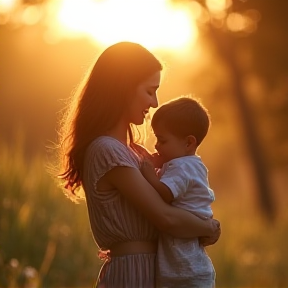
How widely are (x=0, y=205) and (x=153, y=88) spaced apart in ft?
15.0

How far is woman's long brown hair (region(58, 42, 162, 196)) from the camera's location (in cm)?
430

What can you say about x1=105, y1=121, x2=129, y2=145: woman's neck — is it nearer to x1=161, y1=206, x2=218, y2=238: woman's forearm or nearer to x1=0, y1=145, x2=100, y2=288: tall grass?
x1=161, y1=206, x2=218, y2=238: woman's forearm

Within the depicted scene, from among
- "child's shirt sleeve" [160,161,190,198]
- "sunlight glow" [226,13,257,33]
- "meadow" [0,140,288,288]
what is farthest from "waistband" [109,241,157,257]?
"sunlight glow" [226,13,257,33]

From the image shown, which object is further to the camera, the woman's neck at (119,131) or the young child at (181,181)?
the woman's neck at (119,131)

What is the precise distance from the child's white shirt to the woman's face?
25 centimetres

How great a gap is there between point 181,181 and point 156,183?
0.39ft

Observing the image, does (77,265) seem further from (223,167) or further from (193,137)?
(223,167)

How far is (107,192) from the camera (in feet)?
13.9

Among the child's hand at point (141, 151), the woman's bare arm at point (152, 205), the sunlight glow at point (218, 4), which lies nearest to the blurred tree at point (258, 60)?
the sunlight glow at point (218, 4)

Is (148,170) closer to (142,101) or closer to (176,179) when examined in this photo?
(176,179)

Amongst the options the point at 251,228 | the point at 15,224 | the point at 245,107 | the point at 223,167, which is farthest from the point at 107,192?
the point at 223,167

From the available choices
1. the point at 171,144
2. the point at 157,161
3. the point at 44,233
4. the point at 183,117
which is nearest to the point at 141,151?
the point at 157,161

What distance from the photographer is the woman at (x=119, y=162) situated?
4207 mm

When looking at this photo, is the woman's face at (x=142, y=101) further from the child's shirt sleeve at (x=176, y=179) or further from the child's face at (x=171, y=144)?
the child's shirt sleeve at (x=176, y=179)
